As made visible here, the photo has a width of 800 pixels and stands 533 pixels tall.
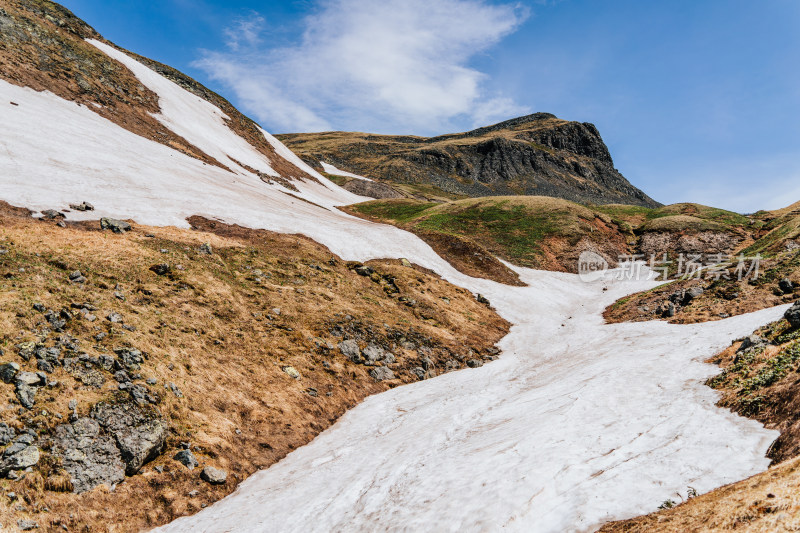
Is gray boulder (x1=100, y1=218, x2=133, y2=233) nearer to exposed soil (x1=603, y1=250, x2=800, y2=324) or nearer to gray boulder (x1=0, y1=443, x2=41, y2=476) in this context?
gray boulder (x1=0, y1=443, x2=41, y2=476)

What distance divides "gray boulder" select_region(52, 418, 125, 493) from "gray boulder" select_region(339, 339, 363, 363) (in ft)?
34.4

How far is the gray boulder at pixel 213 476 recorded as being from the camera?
11352 millimetres

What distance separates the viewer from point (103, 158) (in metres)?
33.9

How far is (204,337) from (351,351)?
692 centimetres

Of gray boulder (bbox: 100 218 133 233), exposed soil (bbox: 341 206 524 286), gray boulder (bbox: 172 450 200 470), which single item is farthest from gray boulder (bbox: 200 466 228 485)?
exposed soil (bbox: 341 206 524 286)

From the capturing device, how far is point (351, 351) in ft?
65.9

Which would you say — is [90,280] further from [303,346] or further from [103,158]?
[103,158]

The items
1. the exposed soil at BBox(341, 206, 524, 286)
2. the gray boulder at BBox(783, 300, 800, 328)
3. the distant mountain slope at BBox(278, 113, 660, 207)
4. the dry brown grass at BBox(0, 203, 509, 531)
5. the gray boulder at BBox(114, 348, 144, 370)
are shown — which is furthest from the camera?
the distant mountain slope at BBox(278, 113, 660, 207)

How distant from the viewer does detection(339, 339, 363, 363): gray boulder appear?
1994cm

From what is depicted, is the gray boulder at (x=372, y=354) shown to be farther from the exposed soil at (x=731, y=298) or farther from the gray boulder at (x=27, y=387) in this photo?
the exposed soil at (x=731, y=298)

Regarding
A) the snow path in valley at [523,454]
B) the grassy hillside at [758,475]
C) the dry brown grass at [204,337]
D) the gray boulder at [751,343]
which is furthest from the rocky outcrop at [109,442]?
the gray boulder at [751,343]

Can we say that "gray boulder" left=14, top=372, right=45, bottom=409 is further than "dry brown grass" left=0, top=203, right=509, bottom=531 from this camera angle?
No

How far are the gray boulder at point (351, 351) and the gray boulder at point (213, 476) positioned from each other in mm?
8858

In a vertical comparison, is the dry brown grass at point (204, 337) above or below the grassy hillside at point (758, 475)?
below
